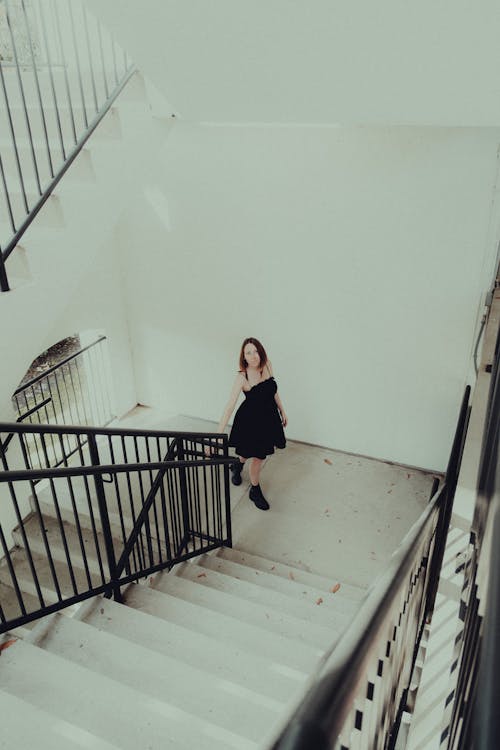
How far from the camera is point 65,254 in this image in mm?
3346

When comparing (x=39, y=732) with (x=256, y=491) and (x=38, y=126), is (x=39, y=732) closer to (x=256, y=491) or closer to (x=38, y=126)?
(x=38, y=126)

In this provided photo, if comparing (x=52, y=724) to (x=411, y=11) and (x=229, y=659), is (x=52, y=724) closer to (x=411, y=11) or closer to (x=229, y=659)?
(x=229, y=659)

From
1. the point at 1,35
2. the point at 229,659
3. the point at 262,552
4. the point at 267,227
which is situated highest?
the point at 1,35

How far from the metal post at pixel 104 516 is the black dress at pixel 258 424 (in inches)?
80.8

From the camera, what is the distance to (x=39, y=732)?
78.9 inches

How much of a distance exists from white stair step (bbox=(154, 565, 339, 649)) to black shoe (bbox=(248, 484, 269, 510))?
1644mm

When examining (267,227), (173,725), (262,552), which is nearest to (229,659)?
(173,725)

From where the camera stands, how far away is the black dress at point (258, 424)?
5012mm

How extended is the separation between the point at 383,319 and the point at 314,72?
9.44 feet

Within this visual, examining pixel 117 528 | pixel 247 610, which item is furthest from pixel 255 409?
pixel 247 610

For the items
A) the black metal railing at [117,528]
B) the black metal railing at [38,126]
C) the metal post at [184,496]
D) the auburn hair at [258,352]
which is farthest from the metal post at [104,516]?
the auburn hair at [258,352]

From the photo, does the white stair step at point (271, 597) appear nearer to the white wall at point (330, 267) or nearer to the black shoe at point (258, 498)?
the black shoe at point (258, 498)

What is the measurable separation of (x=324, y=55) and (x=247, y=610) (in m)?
3.41

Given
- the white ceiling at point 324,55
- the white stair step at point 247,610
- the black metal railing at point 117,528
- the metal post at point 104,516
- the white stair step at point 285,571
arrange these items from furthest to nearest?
1. the white stair step at point 285,571
2. the black metal railing at point 117,528
3. the white stair step at point 247,610
4. the metal post at point 104,516
5. the white ceiling at point 324,55
